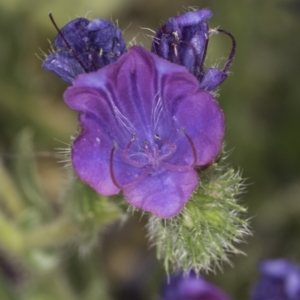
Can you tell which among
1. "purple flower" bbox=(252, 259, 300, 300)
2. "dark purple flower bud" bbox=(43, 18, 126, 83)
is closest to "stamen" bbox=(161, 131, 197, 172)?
"dark purple flower bud" bbox=(43, 18, 126, 83)

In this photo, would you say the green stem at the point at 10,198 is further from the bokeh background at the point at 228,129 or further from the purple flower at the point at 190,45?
the purple flower at the point at 190,45

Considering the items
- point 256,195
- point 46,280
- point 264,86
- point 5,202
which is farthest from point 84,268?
point 264,86

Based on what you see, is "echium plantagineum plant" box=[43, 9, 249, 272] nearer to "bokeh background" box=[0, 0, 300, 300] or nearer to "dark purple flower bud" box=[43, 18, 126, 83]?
"dark purple flower bud" box=[43, 18, 126, 83]

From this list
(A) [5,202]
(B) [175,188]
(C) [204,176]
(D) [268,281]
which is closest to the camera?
(B) [175,188]

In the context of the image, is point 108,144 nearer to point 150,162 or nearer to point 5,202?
point 150,162

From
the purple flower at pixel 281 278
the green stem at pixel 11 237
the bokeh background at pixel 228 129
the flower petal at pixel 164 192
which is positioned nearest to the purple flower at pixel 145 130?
the flower petal at pixel 164 192

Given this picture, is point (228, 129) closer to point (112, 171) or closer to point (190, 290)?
point (190, 290)
